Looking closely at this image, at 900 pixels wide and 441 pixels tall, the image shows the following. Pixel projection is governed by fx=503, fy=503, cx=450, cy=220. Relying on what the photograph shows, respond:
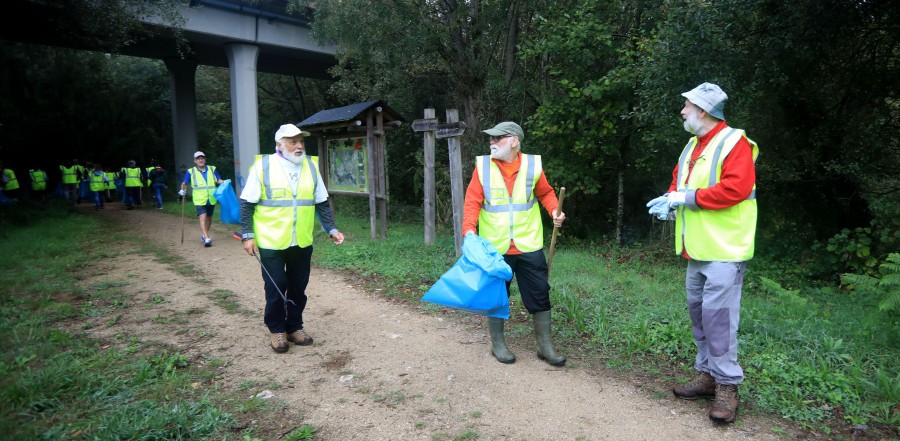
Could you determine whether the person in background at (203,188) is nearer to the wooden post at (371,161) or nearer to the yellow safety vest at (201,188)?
the yellow safety vest at (201,188)

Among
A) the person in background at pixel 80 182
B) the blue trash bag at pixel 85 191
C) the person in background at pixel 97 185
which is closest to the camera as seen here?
the person in background at pixel 97 185

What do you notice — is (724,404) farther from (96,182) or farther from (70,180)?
(70,180)

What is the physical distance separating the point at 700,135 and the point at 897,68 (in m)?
8.16

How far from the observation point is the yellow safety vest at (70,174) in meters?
18.8

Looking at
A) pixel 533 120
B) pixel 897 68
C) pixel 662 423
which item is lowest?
pixel 662 423

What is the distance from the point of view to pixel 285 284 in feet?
15.4

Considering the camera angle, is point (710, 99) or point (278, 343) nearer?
point (710, 99)

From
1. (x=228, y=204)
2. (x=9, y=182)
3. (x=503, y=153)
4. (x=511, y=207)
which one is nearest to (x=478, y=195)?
(x=511, y=207)

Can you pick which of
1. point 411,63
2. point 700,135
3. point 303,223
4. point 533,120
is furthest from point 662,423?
point 411,63

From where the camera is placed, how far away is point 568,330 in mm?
4965

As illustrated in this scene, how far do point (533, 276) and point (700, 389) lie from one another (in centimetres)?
145

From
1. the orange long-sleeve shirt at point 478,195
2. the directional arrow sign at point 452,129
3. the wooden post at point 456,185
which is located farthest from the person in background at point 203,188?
the orange long-sleeve shirt at point 478,195

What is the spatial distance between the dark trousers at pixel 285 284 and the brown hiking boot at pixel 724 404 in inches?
137

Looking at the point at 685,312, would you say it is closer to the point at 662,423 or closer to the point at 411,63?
the point at 662,423
